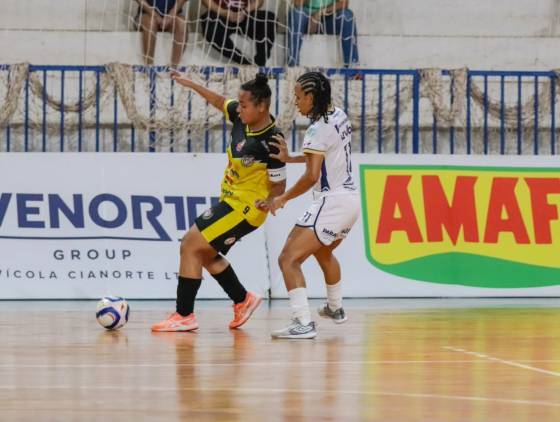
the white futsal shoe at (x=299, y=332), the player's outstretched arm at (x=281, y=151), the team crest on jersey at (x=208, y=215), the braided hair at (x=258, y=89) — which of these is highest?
the braided hair at (x=258, y=89)

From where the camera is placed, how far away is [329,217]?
9664mm

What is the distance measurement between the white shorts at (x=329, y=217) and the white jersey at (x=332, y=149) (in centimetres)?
7

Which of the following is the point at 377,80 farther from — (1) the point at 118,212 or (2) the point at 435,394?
(2) the point at 435,394

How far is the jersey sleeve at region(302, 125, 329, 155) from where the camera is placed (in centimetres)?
938

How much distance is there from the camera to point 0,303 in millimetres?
13445

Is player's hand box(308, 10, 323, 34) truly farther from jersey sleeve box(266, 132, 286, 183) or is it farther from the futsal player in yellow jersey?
jersey sleeve box(266, 132, 286, 183)

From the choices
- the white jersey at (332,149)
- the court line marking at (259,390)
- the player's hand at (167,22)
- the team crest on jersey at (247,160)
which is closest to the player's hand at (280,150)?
the team crest on jersey at (247,160)

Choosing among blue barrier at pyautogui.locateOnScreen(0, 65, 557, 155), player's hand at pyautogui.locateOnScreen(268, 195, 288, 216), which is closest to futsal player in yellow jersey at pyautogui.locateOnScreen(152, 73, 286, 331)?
player's hand at pyautogui.locateOnScreen(268, 195, 288, 216)

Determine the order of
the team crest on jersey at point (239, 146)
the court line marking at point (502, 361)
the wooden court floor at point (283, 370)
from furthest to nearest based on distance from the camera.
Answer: the team crest on jersey at point (239, 146) → the court line marking at point (502, 361) → the wooden court floor at point (283, 370)

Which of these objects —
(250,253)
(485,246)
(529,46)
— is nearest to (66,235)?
(250,253)

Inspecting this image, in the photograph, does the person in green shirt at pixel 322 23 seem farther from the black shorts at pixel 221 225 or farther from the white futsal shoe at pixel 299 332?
the white futsal shoe at pixel 299 332

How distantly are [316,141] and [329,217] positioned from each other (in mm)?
627

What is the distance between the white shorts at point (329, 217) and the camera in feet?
31.7

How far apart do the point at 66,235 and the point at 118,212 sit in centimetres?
61
